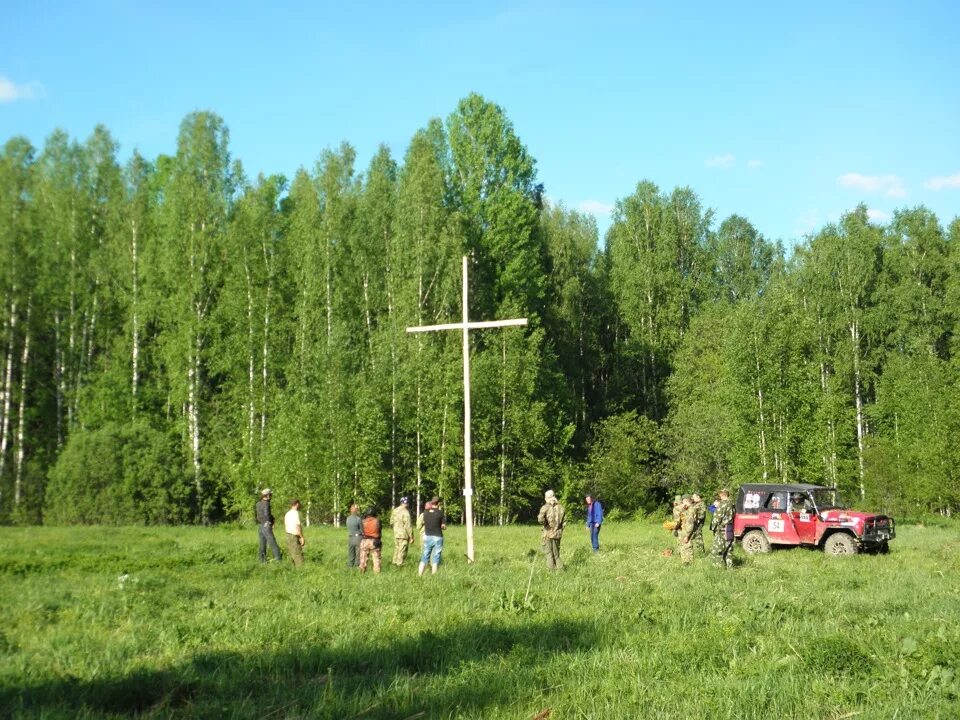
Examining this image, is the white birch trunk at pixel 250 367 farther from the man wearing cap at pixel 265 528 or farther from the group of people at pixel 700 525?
the group of people at pixel 700 525

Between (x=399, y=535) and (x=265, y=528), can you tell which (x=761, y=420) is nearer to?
(x=399, y=535)

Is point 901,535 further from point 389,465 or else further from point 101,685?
point 101,685

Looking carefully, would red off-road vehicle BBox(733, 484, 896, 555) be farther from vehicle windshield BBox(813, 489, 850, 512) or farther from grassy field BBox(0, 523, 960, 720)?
grassy field BBox(0, 523, 960, 720)

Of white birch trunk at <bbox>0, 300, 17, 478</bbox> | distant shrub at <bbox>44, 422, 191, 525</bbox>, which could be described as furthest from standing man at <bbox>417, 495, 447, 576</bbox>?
white birch trunk at <bbox>0, 300, 17, 478</bbox>

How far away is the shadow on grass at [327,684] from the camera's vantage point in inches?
297

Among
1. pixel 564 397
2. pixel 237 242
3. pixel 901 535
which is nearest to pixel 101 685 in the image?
pixel 901 535

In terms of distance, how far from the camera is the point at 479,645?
10.1 m

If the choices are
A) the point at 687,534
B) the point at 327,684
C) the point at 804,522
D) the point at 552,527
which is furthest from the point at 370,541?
the point at 804,522

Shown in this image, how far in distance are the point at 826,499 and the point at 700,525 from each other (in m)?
6.03

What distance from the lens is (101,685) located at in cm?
A: 812

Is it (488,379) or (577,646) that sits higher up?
(488,379)

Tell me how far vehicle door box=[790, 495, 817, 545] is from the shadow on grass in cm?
1722

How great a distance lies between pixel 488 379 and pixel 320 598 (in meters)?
31.0

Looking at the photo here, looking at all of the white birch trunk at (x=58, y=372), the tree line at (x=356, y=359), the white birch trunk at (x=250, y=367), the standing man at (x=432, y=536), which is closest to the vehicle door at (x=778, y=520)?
the standing man at (x=432, y=536)
